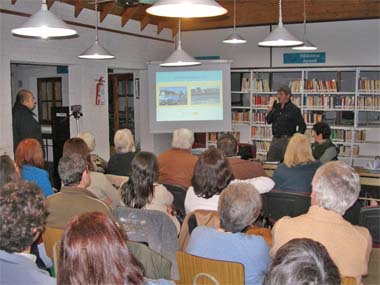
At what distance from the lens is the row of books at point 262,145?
8938mm

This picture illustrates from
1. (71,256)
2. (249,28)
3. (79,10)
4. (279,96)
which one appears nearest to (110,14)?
(79,10)

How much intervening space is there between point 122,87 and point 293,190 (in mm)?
7636

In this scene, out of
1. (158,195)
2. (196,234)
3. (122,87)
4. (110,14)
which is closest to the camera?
(196,234)

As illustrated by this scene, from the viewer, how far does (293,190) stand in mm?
4047

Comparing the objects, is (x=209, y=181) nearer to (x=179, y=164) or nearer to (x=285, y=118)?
(x=179, y=164)

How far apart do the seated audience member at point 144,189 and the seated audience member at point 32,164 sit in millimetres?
925

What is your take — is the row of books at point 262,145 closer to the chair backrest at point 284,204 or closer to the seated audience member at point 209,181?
the chair backrest at point 284,204

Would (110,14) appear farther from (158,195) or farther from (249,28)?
(158,195)

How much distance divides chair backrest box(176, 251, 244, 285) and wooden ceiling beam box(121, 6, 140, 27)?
21.8 ft

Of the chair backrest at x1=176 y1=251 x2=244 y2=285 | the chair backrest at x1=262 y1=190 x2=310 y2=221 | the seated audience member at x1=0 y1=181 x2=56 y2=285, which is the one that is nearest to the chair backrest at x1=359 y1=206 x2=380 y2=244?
the chair backrest at x1=262 y1=190 x2=310 y2=221

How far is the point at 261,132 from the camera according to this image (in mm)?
8977

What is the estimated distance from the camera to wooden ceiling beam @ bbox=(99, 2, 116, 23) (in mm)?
7566

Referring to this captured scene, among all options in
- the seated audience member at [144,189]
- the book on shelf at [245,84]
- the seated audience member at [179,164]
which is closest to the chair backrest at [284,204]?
the seated audience member at [179,164]

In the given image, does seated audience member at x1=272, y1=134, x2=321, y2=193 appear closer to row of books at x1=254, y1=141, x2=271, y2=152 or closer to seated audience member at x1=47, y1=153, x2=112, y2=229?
seated audience member at x1=47, y1=153, x2=112, y2=229
